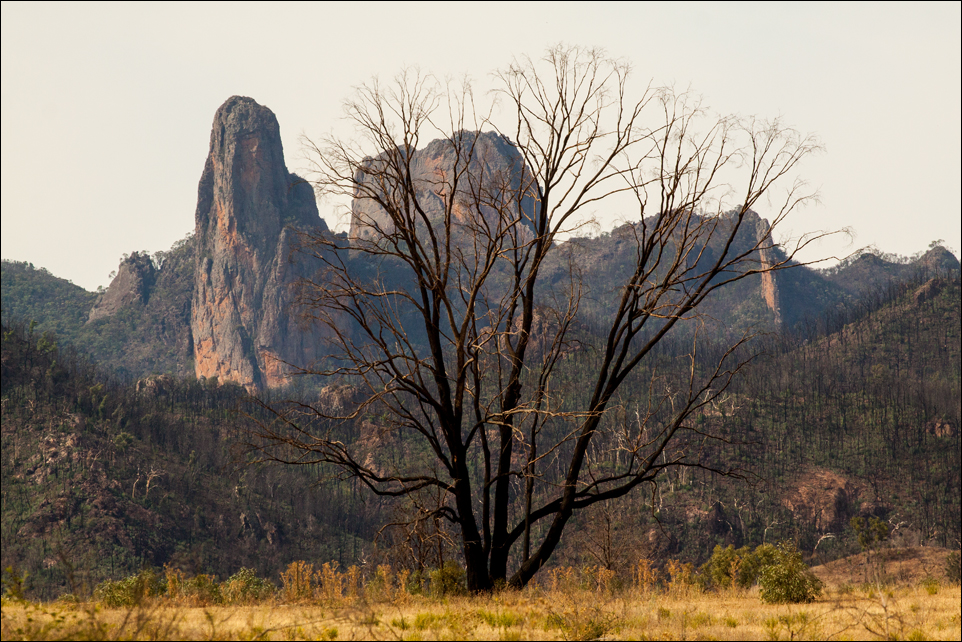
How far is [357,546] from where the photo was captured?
7750 cm

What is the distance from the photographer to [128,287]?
557 feet

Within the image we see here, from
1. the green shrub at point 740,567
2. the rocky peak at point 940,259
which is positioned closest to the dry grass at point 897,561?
the green shrub at point 740,567

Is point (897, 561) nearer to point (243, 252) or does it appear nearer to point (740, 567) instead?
point (740, 567)

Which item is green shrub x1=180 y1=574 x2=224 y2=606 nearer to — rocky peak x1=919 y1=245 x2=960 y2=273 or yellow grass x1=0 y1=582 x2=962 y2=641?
yellow grass x1=0 y1=582 x2=962 y2=641

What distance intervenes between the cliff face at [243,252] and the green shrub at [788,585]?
454ft

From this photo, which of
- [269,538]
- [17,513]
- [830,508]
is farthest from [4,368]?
[830,508]

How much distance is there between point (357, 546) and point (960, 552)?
165 ft

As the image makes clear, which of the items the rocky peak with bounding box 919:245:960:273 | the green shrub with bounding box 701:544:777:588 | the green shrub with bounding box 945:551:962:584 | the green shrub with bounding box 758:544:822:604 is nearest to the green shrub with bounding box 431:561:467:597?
the green shrub with bounding box 758:544:822:604

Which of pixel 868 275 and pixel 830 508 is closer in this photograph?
pixel 830 508

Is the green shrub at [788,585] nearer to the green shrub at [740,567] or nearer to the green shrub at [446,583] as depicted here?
the green shrub at [740,567]

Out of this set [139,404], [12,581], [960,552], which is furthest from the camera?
[139,404]

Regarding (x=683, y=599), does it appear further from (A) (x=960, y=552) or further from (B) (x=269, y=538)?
(B) (x=269, y=538)

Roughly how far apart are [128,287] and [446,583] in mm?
175576

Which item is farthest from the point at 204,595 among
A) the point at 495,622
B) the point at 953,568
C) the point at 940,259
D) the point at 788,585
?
the point at 940,259
